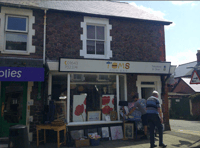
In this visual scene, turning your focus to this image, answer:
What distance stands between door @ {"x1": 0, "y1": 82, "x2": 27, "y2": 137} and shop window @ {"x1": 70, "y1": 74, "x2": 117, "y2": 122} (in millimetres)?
1939

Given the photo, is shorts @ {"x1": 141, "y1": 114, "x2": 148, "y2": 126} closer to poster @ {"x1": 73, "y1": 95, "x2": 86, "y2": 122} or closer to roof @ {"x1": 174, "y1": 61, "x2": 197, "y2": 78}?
poster @ {"x1": 73, "y1": 95, "x2": 86, "y2": 122}

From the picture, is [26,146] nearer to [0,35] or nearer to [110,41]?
[0,35]

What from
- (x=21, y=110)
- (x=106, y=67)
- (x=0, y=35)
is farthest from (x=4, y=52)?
(x=106, y=67)

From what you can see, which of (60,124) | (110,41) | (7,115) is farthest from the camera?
(110,41)

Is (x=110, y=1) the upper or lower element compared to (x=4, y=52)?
upper

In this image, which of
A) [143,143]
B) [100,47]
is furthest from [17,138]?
[100,47]

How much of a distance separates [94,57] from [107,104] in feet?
7.23

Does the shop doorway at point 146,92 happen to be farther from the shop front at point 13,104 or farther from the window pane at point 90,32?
the shop front at point 13,104

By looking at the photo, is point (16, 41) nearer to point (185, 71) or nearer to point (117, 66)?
point (117, 66)

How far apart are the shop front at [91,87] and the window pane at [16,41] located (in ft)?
4.86

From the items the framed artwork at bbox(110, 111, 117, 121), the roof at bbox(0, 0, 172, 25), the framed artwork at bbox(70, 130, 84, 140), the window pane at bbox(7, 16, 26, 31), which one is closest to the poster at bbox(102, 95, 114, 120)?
the framed artwork at bbox(110, 111, 117, 121)

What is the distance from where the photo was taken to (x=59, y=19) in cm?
820

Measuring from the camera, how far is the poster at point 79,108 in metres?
7.71

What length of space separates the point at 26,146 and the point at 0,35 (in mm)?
4618
